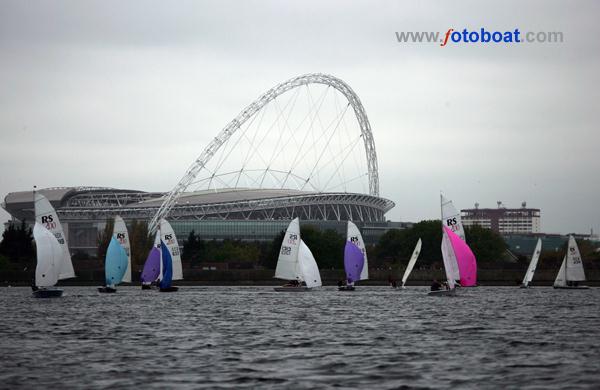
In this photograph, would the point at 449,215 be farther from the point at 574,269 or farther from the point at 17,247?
the point at 17,247

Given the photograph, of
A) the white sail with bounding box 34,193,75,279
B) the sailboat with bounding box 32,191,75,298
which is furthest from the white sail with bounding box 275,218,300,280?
the sailboat with bounding box 32,191,75,298

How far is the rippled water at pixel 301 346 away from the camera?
40438 millimetres

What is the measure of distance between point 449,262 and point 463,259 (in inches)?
55.9

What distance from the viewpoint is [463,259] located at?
9850cm

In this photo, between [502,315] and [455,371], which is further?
[502,315]

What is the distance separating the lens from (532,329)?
60438mm

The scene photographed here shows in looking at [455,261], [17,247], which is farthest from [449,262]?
[17,247]

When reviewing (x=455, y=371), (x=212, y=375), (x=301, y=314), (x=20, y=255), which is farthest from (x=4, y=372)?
(x=20, y=255)

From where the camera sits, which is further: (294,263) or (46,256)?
(294,263)

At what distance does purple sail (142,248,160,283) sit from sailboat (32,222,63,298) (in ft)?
95.6

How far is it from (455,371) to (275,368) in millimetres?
6612

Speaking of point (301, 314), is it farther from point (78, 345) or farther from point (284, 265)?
point (284, 265)

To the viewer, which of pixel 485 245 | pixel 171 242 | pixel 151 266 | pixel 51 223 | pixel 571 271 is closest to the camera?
pixel 51 223

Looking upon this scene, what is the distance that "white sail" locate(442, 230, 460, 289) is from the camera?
321 feet
